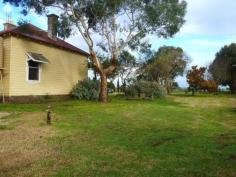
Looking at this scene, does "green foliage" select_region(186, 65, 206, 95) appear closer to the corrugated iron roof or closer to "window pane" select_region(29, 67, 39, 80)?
the corrugated iron roof

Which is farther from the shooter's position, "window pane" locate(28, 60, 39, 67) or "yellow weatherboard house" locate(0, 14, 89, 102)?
"window pane" locate(28, 60, 39, 67)

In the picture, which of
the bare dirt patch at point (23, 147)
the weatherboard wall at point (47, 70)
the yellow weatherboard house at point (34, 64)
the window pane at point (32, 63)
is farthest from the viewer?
the window pane at point (32, 63)

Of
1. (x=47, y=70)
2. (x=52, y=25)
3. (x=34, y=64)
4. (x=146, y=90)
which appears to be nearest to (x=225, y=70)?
(x=146, y=90)

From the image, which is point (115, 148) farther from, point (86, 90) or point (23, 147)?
point (86, 90)

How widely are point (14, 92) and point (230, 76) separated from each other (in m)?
41.4

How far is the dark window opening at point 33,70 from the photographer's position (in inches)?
861

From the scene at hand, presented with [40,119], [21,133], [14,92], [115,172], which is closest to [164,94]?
[14,92]

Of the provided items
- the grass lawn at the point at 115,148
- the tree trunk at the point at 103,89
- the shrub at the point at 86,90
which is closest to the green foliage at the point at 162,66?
the shrub at the point at 86,90

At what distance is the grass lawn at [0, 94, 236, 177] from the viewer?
609cm

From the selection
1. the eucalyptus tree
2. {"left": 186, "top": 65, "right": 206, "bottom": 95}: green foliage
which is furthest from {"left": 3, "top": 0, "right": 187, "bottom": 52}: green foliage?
{"left": 186, "top": 65, "right": 206, "bottom": 95}: green foliage

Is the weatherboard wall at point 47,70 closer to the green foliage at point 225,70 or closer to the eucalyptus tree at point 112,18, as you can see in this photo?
the eucalyptus tree at point 112,18

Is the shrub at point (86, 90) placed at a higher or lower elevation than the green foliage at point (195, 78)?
lower

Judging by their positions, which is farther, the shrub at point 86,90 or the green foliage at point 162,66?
the green foliage at point 162,66

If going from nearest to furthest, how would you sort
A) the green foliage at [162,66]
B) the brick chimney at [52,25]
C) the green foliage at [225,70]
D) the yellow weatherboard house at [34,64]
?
the yellow weatherboard house at [34,64]
the brick chimney at [52,25]
the green foliage at [162,66]
the green foliage at [225,70]
